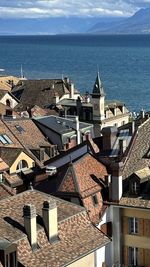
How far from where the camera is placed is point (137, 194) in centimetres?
4144

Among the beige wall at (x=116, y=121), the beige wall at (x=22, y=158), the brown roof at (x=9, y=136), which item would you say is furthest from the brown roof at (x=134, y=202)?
the beige wall at (x=116, y=121)

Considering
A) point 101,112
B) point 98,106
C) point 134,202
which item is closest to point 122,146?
point 134,202

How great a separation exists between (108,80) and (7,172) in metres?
137

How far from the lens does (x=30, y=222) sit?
2959cm

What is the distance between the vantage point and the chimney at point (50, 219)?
30562 mm

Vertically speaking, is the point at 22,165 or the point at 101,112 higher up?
the point at 101,112

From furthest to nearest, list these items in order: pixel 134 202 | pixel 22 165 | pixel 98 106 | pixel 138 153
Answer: pixel 98 106 < pixel 22 165 < pixel 138 153 < pixel 134 202

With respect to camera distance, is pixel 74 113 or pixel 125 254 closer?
pixel 125 254

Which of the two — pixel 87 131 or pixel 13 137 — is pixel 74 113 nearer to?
pixel 87 131

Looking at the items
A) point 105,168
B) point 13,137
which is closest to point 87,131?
point 13,137

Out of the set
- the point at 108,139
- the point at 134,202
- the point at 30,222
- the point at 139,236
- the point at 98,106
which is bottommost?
the point at 139,236

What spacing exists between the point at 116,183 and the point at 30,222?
40.9ft

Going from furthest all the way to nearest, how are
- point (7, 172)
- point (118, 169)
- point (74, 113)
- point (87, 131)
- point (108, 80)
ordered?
point (108, 80) → point (74, 113) → point (87, 131) → point (7, 172) → point (118, 169)

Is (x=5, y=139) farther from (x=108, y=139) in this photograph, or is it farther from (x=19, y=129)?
(x=108, y=139)
